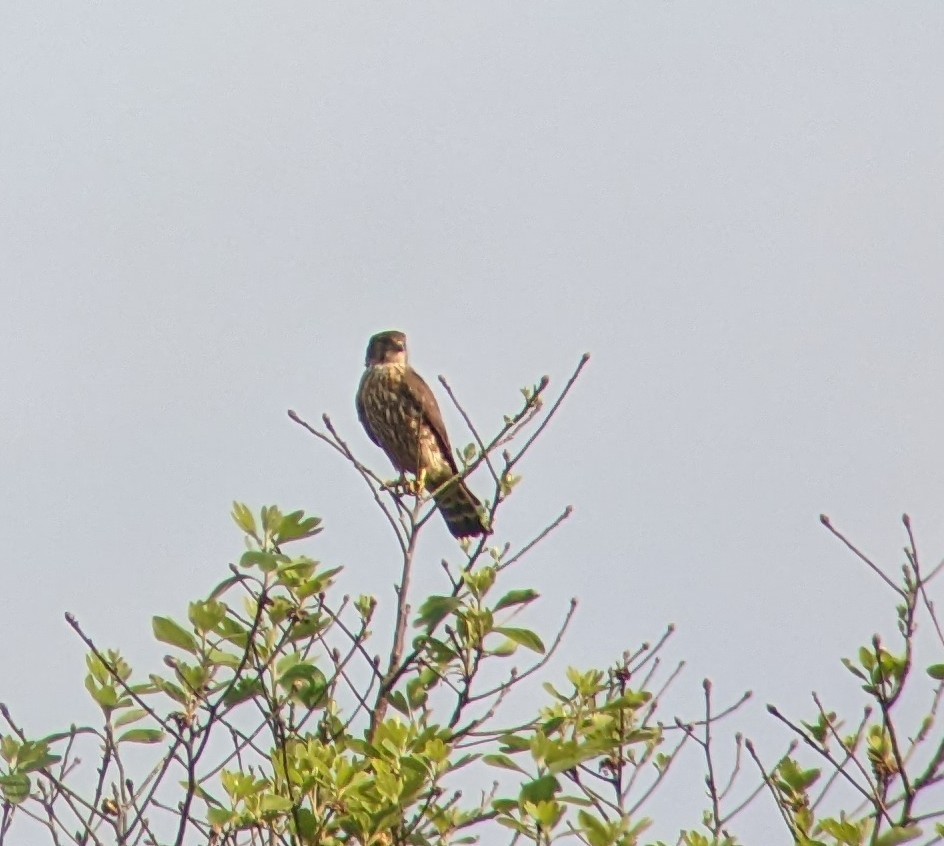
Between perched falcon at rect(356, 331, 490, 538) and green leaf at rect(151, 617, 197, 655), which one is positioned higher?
perched falcon at rect(356, 331, 490, 538)

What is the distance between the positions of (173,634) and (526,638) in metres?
0.88

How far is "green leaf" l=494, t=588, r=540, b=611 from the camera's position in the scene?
3.84m

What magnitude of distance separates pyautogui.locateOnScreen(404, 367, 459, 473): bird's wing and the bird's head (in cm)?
20

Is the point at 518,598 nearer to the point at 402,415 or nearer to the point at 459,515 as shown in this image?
the point at 459,515

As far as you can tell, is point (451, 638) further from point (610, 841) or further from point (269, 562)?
point (610, 841)

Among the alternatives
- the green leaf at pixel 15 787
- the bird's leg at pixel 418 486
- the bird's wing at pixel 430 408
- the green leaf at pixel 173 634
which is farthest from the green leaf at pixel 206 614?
the bird's wing at pixel 430 408

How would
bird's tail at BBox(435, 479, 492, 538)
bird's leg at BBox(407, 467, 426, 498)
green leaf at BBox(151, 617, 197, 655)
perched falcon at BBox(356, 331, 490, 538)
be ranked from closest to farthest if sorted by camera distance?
green leaf at BBox(151, 617, 197, 655) → bird's leg at BBox(407, 467, 426, 498) → bird's tail at BBox(435, 479, 492, 538) → perched falcon at BBox(356, 331, 490, 538)

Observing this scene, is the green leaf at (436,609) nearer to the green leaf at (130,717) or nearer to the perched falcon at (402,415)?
the green leaf at (130,717)

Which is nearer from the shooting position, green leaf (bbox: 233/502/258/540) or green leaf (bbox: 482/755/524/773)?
green leaf (bbox: 482/755/524/773)

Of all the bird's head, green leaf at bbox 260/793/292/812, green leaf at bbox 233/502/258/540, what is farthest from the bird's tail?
green leaf at bbox 260/793/292/812

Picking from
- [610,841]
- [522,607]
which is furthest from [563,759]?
[522,607]

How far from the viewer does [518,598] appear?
3.85 metres

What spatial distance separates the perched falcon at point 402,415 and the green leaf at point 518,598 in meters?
3.49

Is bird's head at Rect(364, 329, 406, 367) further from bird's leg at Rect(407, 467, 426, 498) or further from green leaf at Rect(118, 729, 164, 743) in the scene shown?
green leaf at Rect(118, 729, 164, 743)
